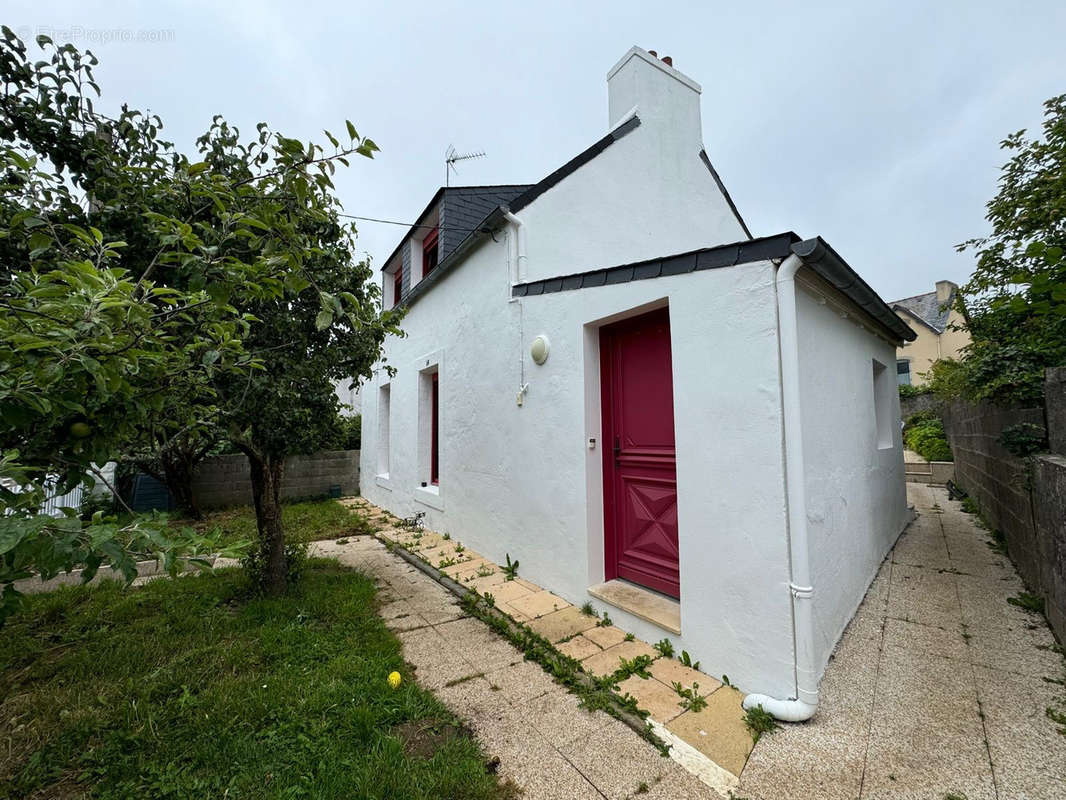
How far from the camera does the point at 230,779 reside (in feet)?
6.39

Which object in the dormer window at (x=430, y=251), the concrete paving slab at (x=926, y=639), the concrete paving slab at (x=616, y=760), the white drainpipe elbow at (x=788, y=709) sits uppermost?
the dormer window at (x=430, y=251)

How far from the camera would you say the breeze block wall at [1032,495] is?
9.46ft

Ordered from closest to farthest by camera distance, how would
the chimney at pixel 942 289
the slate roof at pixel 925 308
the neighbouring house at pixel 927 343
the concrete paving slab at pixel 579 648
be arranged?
the concrete paving slab at pixel 579 648 → the neighbouring house at pixel 927 343 → the chimney at pixel 942 289 → the slate roof at pixel 925 308

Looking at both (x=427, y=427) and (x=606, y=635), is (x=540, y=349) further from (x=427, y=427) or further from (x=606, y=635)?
(x=427, y=427)

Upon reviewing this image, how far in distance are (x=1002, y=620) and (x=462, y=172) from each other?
1031cm

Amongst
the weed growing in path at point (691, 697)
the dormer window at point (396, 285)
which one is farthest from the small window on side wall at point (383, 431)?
the weed growing in path at point (691, 697)

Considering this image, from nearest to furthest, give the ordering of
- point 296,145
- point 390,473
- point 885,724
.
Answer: point 296,145 < point 885,724 < point 390,473

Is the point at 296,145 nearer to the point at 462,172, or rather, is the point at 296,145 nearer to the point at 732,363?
the point at 732,363

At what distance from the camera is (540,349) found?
4.25 metres

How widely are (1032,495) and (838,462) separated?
2.05m

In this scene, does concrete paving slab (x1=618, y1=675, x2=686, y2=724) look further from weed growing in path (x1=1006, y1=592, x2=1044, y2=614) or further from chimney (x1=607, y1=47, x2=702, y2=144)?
chimney (x1=607, y1=47, x2=702, y2=144)

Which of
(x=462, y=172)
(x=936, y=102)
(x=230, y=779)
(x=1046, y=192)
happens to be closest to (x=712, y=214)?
(x=936, y=102)

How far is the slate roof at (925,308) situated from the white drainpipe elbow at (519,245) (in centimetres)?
2568

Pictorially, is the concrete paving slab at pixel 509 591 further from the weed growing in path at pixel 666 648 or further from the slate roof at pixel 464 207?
the slate roof at pixel 464 207
